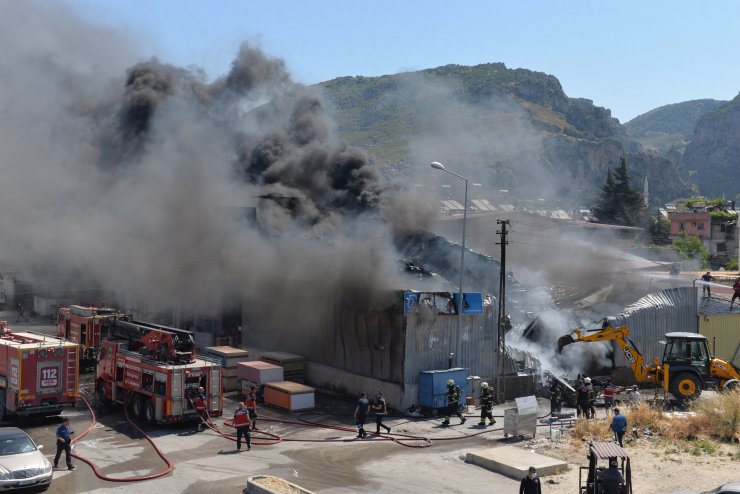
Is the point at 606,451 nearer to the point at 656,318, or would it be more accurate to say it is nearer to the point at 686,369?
the point at 686,369

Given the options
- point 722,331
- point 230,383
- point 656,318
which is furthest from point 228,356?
point 722,331

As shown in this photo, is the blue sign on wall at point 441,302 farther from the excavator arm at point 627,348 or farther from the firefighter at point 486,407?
the excavator arm at point 627,348

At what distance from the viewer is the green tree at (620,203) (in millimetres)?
89188

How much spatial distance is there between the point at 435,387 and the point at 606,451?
10.0m

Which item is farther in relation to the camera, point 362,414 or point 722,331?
point 722,331

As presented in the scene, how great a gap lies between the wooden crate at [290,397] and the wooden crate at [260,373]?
2.56 feet

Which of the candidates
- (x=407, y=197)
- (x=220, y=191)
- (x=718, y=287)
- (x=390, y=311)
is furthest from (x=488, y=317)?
(x=718, y=287)

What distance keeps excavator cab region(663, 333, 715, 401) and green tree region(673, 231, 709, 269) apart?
181 feet

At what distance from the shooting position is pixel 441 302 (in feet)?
77.4

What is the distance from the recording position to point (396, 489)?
14938mm

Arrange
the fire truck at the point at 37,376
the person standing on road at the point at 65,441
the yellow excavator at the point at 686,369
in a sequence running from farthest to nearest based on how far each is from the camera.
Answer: the yellow excavator at the point at 686,369 < the fire truck at the point at 37,376 < the person standing on road at the point at 65,441

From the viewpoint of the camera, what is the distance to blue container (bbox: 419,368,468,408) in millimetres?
22594

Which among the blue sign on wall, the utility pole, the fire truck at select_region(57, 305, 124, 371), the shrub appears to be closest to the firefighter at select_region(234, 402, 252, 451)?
the blue sign on wall

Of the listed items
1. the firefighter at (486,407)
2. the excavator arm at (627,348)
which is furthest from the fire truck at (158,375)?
the excavator arm at (627,348)
